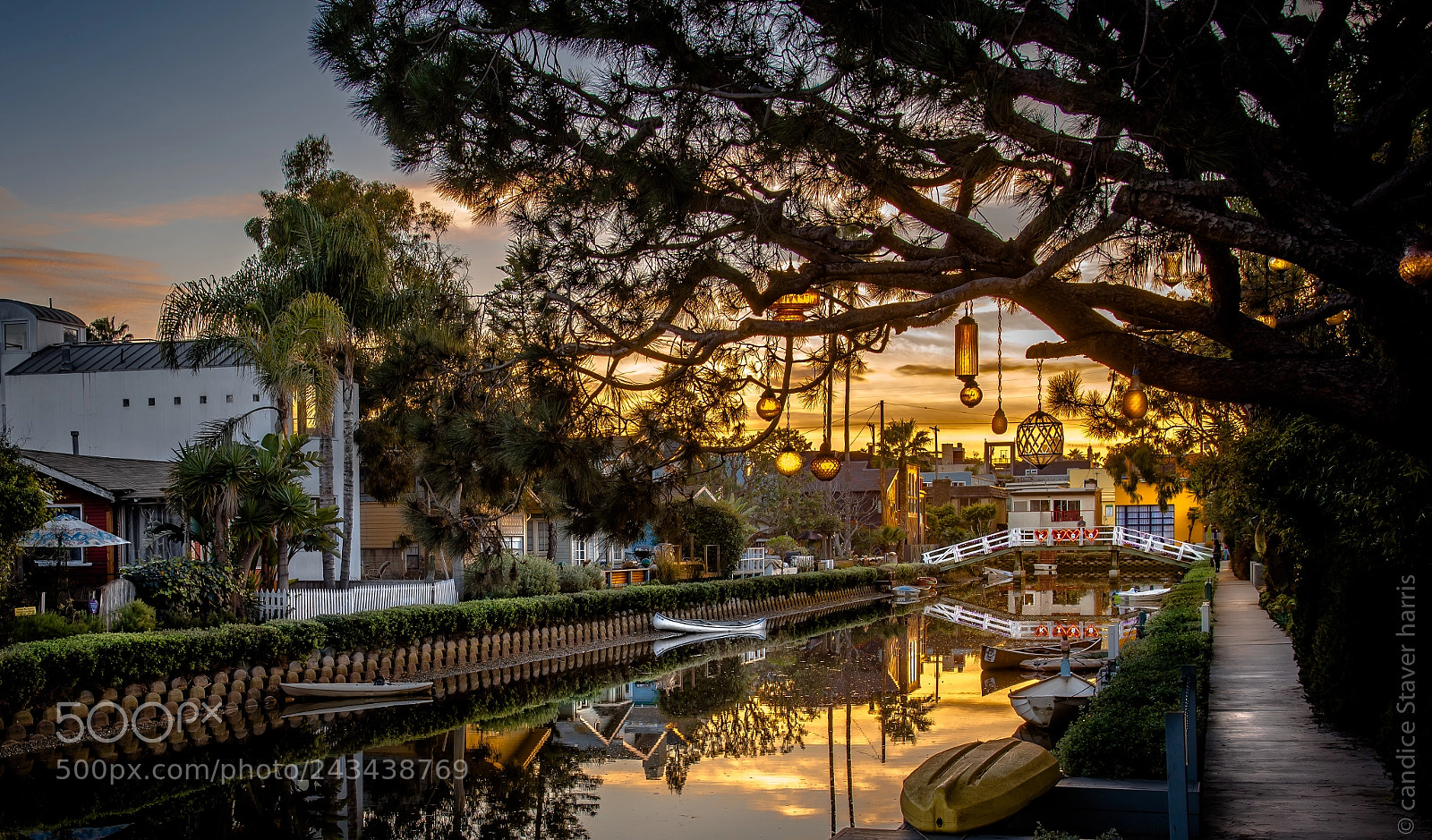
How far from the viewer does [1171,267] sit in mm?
8898

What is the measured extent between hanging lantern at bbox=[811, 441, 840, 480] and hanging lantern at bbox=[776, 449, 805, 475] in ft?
0.43

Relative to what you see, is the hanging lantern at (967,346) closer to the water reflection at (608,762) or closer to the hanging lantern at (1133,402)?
the hanging lantern at (1133,402)

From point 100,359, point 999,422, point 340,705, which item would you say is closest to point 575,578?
point 340,705

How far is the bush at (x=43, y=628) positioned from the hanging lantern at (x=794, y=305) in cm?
1466

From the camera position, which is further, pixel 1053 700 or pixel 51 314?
pixel 51 314

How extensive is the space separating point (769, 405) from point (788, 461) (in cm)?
48

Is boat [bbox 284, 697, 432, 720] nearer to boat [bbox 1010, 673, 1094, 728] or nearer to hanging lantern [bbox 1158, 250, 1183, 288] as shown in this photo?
boat [bbox 1010, 673, 1094, 728]

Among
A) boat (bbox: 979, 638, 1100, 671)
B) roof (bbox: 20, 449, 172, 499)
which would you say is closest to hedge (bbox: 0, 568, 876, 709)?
roof (bbox: 20, 449, 172, 499)

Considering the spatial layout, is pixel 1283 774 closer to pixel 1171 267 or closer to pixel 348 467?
pixel 1171 267

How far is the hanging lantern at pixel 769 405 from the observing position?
8.90 meters

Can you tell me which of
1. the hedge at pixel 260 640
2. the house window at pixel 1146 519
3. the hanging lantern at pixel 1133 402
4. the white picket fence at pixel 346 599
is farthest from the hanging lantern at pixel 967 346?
the house window at pixel 1146 519

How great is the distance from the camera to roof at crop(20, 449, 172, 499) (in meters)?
25.2

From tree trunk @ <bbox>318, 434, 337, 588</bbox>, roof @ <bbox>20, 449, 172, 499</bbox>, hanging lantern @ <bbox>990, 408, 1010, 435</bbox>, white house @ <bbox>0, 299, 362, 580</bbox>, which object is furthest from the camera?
white house @ <bbox>0, 299, 362, 580</bbox>

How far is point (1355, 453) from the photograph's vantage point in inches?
315
